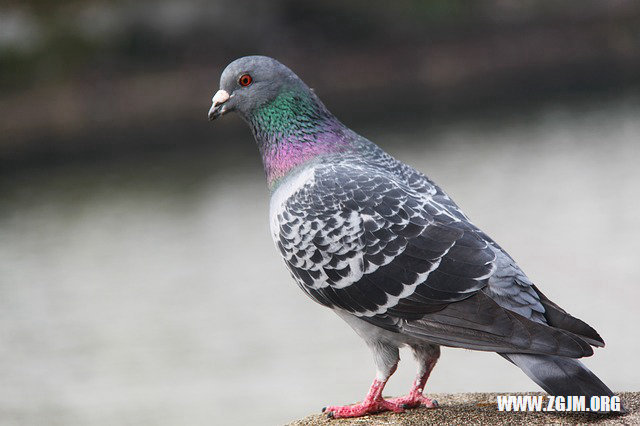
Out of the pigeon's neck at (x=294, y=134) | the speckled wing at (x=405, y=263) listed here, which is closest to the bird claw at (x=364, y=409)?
the speckled wing at (x=405, y=263)

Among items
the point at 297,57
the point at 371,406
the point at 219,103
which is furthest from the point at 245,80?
the point at 297,57

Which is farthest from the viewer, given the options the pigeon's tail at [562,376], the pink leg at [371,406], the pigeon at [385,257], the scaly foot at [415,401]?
the scaly foot at [415,401]

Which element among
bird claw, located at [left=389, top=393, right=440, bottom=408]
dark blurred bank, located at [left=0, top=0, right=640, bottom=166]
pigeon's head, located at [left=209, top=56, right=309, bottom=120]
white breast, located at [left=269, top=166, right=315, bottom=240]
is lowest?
bird claw, located at [left=389, top=393, right=440, bottom=408]

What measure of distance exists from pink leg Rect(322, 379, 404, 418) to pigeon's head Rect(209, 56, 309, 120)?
185 centimetres

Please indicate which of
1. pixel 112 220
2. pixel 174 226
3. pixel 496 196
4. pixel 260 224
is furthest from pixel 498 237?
pixel 112 220

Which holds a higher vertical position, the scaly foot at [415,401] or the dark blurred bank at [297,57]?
the dark blurred bank at [297,57]

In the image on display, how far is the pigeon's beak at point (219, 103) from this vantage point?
6.05 metres

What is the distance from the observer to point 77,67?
97.3ft

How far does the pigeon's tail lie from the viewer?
467 cm

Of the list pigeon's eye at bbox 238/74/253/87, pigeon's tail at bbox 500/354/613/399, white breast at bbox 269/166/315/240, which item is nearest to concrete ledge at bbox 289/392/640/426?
pigeon's tail at bbox 500/354/613/399

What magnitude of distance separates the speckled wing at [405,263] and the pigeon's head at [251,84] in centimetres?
60

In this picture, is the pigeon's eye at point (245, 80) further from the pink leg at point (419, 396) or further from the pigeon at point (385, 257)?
the pink leg at point (419, 396)

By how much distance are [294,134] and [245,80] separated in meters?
0.48

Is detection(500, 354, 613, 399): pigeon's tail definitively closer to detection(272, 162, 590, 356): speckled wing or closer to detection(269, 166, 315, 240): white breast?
detection(272, 162, 590, 356): speckled wing
